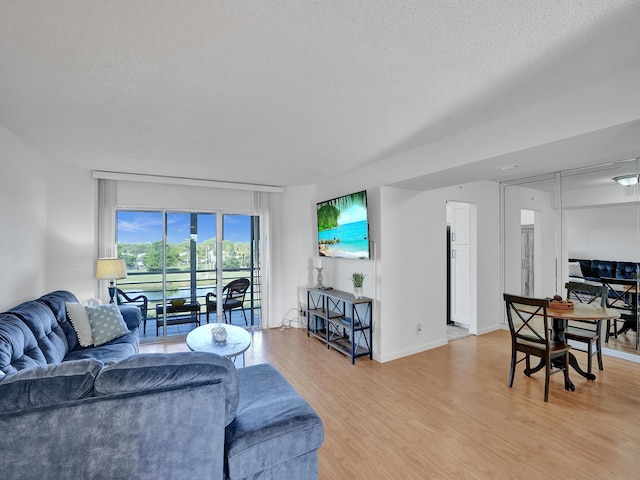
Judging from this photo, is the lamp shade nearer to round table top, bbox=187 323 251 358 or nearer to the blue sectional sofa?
round table top, bbox=187 323 251 358

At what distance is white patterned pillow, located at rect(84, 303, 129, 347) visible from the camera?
315 cm

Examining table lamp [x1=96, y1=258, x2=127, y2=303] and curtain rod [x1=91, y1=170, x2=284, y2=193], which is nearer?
table lamp [x1=96, y1=258, x2=127, y2=303]

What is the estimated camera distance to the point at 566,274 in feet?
14.0

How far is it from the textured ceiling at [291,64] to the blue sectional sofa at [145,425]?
62.9 inches

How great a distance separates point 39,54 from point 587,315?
4.59m

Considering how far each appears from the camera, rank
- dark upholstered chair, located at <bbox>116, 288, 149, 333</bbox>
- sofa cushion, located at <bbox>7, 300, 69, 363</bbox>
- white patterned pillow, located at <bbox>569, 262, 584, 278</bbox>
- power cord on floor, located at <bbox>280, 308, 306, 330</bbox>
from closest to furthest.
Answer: sofa cushion, located at <bbox>7, 300, 69, 363</bbox> → white patterned pillow, located at <bbox>569, 262, 584, 278</bbox> → dark upholstered chair, located at <bbox>116, 288, 149, 333</bbox> → power cord on floor, located at <bbox>280, 308, 306, 330</bbox>

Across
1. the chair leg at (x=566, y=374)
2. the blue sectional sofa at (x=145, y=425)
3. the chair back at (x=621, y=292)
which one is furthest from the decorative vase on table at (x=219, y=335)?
the chair back at (x=621, y=292)

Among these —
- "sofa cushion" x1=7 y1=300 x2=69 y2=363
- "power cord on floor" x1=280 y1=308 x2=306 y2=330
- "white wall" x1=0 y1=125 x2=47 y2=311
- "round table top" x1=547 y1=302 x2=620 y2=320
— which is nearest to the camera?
"sofa cushion" x1=7 y1=300 x2=69 y2=363

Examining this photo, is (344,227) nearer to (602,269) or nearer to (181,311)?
(181,311)

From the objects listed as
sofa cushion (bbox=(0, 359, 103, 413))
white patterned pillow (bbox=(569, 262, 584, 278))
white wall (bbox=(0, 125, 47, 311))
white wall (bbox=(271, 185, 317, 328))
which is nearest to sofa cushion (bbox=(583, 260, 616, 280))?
white patterned pillow (bbox=(569, 262, 584, 278))

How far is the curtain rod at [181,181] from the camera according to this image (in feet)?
13.9

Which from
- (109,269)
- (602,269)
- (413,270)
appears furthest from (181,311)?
(602,269)

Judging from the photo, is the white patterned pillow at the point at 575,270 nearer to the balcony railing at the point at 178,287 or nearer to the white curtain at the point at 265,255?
the white curtain at the point at 265,255

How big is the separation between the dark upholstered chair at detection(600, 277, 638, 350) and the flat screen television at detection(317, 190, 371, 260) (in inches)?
120
